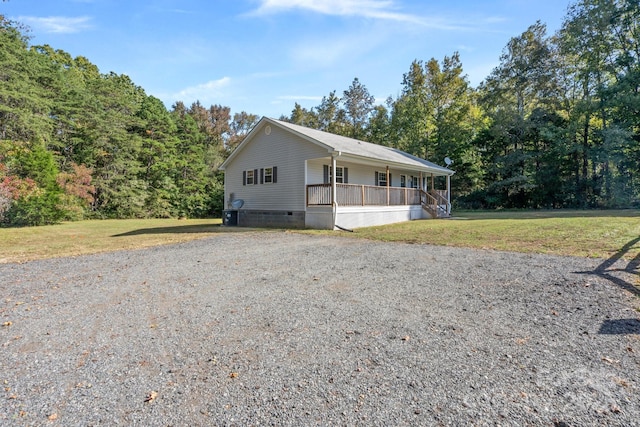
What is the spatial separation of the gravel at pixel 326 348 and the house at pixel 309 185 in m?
8.13

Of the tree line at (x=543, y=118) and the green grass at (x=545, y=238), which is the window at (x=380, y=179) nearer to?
the green grass at (x=545, y=238)

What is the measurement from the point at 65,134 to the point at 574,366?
30163mm

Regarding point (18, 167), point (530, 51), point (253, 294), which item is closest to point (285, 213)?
point (253, 294)

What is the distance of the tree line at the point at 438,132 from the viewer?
64.0 feet

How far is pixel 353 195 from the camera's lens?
570 inches

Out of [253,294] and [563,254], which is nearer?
[253,294]

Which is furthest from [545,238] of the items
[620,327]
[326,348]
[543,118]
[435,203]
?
[543,118]

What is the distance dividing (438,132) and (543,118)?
851 centimetres

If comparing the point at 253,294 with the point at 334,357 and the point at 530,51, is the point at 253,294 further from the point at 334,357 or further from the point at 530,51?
the point at 530,51

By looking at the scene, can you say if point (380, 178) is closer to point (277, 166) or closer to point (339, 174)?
point (339, 174)

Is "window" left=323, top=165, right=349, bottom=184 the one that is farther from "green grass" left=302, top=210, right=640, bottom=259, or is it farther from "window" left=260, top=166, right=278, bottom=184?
"green grass" left=302, top=210, right=640, bottom=259

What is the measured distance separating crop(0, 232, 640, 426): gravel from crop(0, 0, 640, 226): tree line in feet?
60.6

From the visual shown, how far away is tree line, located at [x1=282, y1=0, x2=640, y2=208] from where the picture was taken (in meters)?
22.3

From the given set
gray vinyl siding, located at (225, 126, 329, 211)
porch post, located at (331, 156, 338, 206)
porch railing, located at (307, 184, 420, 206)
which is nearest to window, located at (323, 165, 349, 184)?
gray vinyl siding, located at (225, 126, 329, 211)
